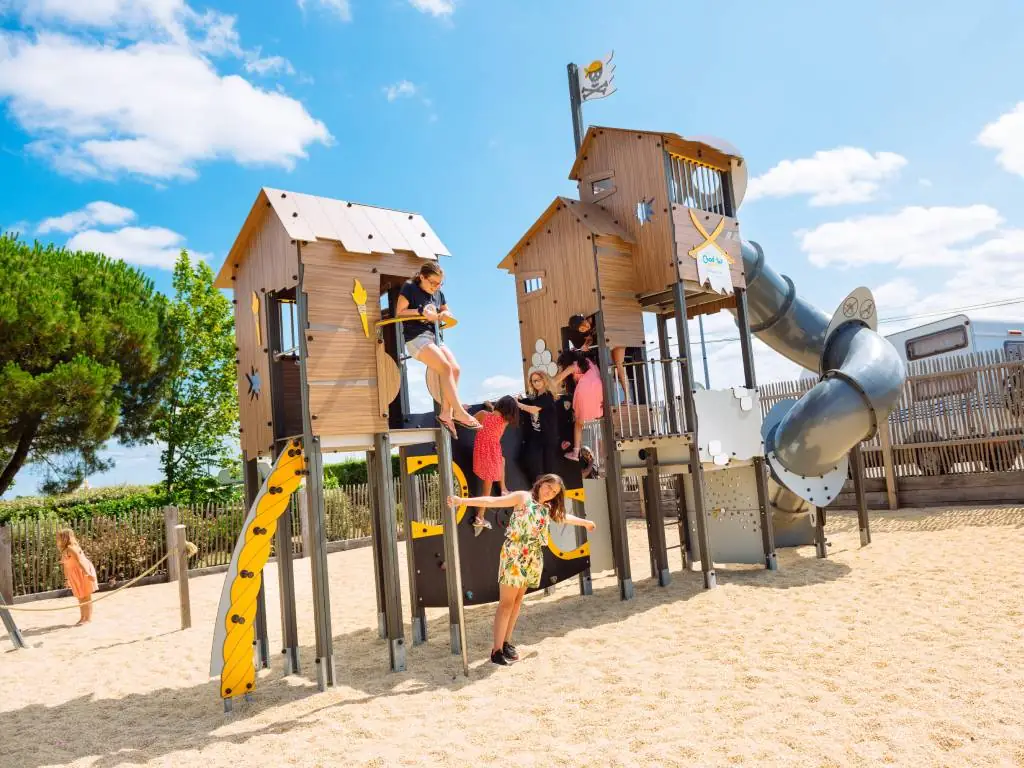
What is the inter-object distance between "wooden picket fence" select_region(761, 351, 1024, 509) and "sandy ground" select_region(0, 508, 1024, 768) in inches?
169

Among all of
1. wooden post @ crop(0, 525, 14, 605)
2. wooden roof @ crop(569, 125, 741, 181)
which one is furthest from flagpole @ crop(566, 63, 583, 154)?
wooden post @ crop(0, 525, 14, 605)

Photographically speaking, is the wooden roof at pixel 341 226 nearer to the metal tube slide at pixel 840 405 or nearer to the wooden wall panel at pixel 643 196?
the wooden wall panel at pixel 643 196

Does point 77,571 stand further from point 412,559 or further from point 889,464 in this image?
point 889,464

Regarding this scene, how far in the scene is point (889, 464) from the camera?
14.8 metres

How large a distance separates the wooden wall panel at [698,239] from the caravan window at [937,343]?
917 centimetres

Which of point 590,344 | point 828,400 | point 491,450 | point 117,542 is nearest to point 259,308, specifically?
point 491,450

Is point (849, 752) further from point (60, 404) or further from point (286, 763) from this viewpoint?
point (60, 404)

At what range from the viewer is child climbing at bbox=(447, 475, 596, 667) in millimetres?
6387

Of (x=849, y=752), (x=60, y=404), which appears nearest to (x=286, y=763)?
(x=849, y=752)

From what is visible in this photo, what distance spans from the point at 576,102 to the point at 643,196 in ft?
15.9

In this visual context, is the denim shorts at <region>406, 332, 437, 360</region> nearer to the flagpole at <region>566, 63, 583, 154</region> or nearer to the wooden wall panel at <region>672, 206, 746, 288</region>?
the wooden wall panel at <region>672, 206, 746, 288</region>

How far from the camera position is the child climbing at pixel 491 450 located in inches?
318

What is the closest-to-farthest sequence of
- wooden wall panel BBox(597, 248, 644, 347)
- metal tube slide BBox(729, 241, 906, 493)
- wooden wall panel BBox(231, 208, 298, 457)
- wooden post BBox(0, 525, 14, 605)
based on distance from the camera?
wooden wall panel BBox(231, 208, 298, 457), wooden wall panel BBox(597, 248, 644, 347), metal tube slide BBox(729, 241, 906, 493), wooden post BBox(0, 525, 14, 605)

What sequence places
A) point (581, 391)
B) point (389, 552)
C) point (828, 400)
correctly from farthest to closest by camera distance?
point (828, 400) → point (581, 391) → point (389, 552)
